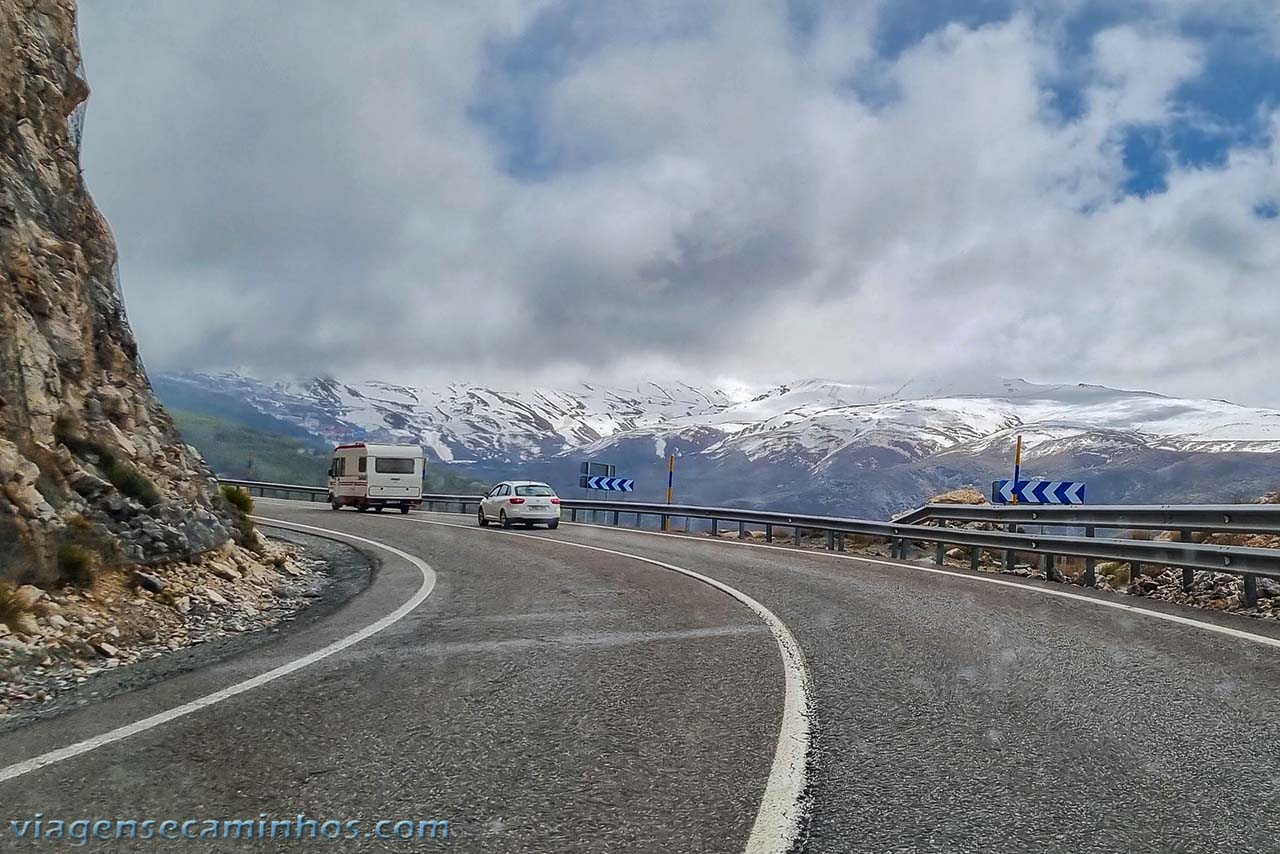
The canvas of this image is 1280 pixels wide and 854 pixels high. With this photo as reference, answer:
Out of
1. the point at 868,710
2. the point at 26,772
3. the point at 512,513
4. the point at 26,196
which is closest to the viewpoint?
the point at 26,772

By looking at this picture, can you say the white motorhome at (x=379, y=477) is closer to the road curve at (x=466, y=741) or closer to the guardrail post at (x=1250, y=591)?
the road curve at (x=466, y=741)

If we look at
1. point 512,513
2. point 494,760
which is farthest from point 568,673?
point 512,513

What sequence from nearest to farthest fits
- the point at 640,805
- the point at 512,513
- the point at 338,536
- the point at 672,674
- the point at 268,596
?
the point at 640,805 → the point at 672,674 → the point at 268,596 → the point at 338,536 → the point at 512,513

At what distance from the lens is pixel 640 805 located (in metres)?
3.41

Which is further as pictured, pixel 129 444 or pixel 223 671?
pixel 129 444

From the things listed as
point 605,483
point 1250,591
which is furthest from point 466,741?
point 605,483

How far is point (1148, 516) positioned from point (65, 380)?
13.5m

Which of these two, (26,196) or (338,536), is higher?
(26,196)

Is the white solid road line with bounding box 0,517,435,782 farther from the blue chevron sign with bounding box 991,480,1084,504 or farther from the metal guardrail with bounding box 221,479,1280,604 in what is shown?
the blue chevron sign with bounding box 991,480,1084,504

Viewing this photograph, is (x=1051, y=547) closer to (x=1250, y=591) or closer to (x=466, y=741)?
(x=1250, y=591)

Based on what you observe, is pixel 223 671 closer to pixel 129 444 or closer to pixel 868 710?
pixel 868 710

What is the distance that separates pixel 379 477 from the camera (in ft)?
116

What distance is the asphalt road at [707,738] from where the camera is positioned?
3.26 m

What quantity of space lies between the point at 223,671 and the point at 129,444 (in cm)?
591
